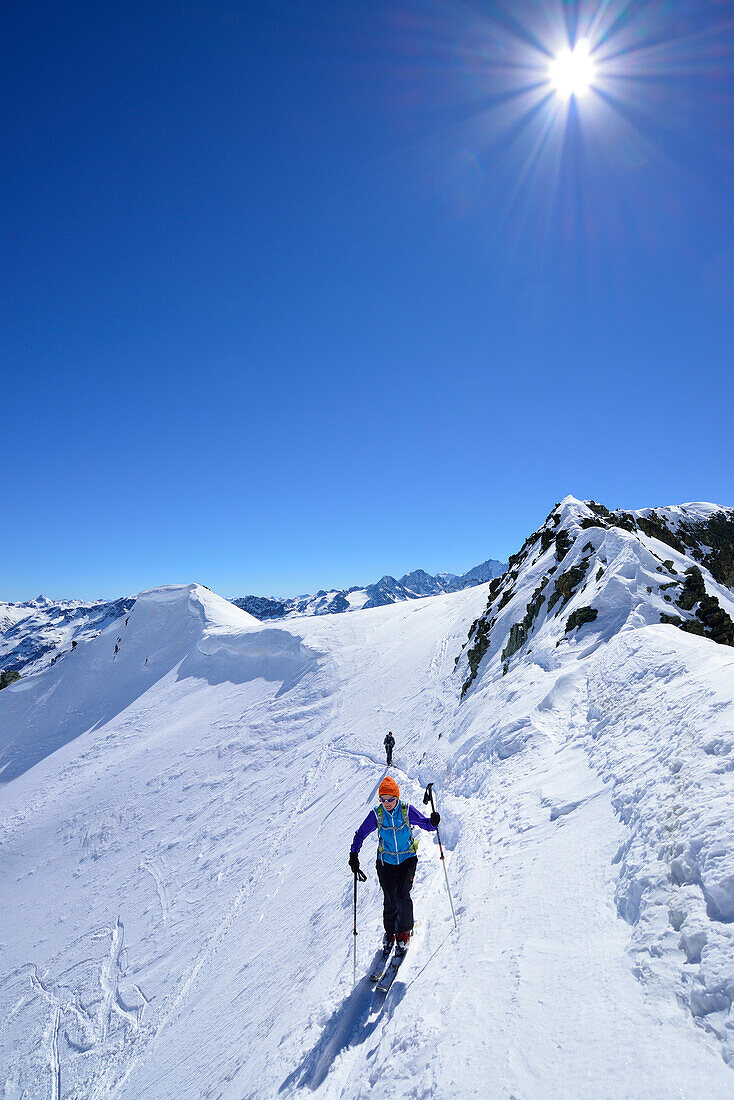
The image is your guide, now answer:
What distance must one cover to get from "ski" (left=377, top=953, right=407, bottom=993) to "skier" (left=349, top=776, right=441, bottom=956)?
0.29 ft

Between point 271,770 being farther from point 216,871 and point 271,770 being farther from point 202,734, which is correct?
point 202,734

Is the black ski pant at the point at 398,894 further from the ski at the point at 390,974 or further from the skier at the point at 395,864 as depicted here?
the ski at the point at 390,974

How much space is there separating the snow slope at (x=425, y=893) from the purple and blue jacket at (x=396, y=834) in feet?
3.87

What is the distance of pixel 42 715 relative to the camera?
40.7m

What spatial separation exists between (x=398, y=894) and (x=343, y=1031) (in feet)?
5.23

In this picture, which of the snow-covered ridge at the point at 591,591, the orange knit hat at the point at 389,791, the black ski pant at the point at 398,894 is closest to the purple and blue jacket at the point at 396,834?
the black ski pant at the point at 398,894

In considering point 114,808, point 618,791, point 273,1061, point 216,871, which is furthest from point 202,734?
point 618,791

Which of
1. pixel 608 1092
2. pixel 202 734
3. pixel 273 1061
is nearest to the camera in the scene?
pixel 608 1092

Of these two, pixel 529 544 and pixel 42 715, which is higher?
pixel 529 544

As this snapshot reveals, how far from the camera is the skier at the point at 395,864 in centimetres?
668

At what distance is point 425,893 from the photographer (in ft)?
26.3

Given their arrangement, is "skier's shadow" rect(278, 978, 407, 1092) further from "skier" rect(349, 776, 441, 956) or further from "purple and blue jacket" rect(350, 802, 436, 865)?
"purple and blue jacket" rect(350, 802, 436, 865)

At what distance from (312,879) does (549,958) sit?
29.8 ft

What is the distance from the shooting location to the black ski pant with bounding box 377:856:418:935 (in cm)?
669
